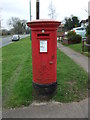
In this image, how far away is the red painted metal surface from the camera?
11.2 feet

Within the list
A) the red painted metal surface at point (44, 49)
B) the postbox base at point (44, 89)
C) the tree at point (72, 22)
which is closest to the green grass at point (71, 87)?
the postbox base at point (44, 89)

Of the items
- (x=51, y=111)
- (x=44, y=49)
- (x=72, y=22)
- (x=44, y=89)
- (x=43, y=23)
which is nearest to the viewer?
(x=51, y=111)

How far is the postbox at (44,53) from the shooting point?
344 centimetres

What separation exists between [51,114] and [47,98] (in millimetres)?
650

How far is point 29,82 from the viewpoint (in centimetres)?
467

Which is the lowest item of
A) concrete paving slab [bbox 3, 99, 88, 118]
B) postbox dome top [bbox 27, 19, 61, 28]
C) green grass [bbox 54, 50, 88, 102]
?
concrete paving slab [bbox 3, 99, 88, 118]

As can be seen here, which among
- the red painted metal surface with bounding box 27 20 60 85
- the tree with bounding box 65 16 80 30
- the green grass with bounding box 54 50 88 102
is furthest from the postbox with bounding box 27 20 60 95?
the tree with bounding box 65 16 80 30

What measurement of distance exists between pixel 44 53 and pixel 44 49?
9cm

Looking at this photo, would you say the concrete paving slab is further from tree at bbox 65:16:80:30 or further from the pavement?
tree at bbox 65:16:80:30

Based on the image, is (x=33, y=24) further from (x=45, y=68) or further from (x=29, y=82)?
(x=29, y=82)

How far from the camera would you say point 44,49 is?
3.54 m

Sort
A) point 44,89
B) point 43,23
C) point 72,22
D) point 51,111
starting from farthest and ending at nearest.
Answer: point 72,22 → point 44,89 → point 43,23 → point 51,111

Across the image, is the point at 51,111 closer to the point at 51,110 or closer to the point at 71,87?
the point at 51,110

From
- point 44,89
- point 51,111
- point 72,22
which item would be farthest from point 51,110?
point 72,22
